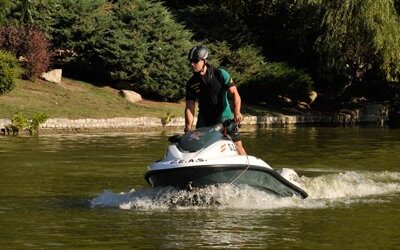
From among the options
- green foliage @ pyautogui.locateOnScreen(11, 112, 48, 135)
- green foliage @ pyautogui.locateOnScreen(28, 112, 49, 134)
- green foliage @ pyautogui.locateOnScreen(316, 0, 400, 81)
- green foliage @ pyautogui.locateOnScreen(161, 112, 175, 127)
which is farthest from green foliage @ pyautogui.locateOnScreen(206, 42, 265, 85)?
green foliage @ pyautogui.locateOnScreen(11, 112, 48, 135)

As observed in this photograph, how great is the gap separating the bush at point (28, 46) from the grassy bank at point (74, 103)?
0.63 m

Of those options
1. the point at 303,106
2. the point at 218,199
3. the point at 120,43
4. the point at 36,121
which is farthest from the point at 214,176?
the point at 303,106

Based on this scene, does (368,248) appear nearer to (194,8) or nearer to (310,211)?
(310,211)

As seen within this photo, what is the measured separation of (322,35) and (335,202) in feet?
96.5

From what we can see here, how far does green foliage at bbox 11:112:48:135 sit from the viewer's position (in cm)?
2688

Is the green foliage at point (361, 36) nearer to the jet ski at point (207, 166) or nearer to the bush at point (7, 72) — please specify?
the bush at point (7, 72)

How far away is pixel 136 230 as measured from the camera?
9.83 meters

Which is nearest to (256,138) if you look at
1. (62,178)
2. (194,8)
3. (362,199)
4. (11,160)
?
(11,160)

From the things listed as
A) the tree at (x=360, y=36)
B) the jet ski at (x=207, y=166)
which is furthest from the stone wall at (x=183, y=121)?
the jet ski at (x=207, y=166)

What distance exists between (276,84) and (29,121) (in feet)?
56.4

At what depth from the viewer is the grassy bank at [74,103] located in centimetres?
3073

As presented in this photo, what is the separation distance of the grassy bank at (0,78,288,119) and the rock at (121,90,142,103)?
0.20 metres

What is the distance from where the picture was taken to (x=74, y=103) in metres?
33.2

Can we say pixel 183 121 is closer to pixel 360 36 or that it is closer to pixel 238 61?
pixel 238 61
